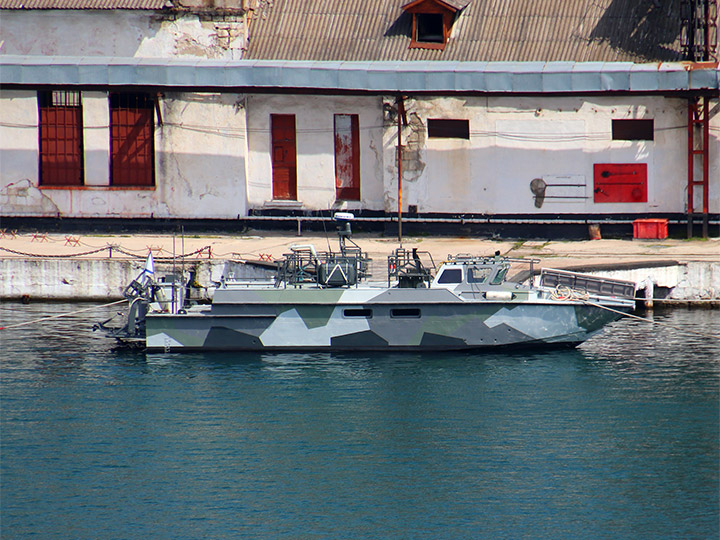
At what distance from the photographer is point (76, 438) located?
2645 cm

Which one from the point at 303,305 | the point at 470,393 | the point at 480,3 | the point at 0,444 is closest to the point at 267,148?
the point at 480,3

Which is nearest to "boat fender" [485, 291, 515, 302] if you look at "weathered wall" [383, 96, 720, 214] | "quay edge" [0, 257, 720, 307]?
"quay edge" [0, 257, 720, 307]

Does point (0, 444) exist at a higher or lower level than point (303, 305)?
lower

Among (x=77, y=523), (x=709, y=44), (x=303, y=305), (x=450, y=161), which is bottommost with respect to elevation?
(x=77, y=523)

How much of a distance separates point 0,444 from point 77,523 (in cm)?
492

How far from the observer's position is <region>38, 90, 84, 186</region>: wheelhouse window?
4641 centimetres

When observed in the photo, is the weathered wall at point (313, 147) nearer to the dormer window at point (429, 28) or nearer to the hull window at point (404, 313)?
the dormer window at point (429, 28)

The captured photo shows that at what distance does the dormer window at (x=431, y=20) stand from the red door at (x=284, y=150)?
5.66m

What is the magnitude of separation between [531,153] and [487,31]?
523 centimetres

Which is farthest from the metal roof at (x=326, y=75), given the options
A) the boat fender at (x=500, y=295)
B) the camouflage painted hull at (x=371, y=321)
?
the boat fender at (x=500, y=295)

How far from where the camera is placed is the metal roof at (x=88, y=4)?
44656 millimetres

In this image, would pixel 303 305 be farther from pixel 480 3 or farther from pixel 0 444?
pixel 480 3

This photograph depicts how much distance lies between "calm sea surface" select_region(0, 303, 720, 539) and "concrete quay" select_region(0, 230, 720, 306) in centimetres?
432

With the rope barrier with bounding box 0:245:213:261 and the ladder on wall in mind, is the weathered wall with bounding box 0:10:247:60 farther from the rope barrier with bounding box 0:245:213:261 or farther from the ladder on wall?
the ladder on wall
